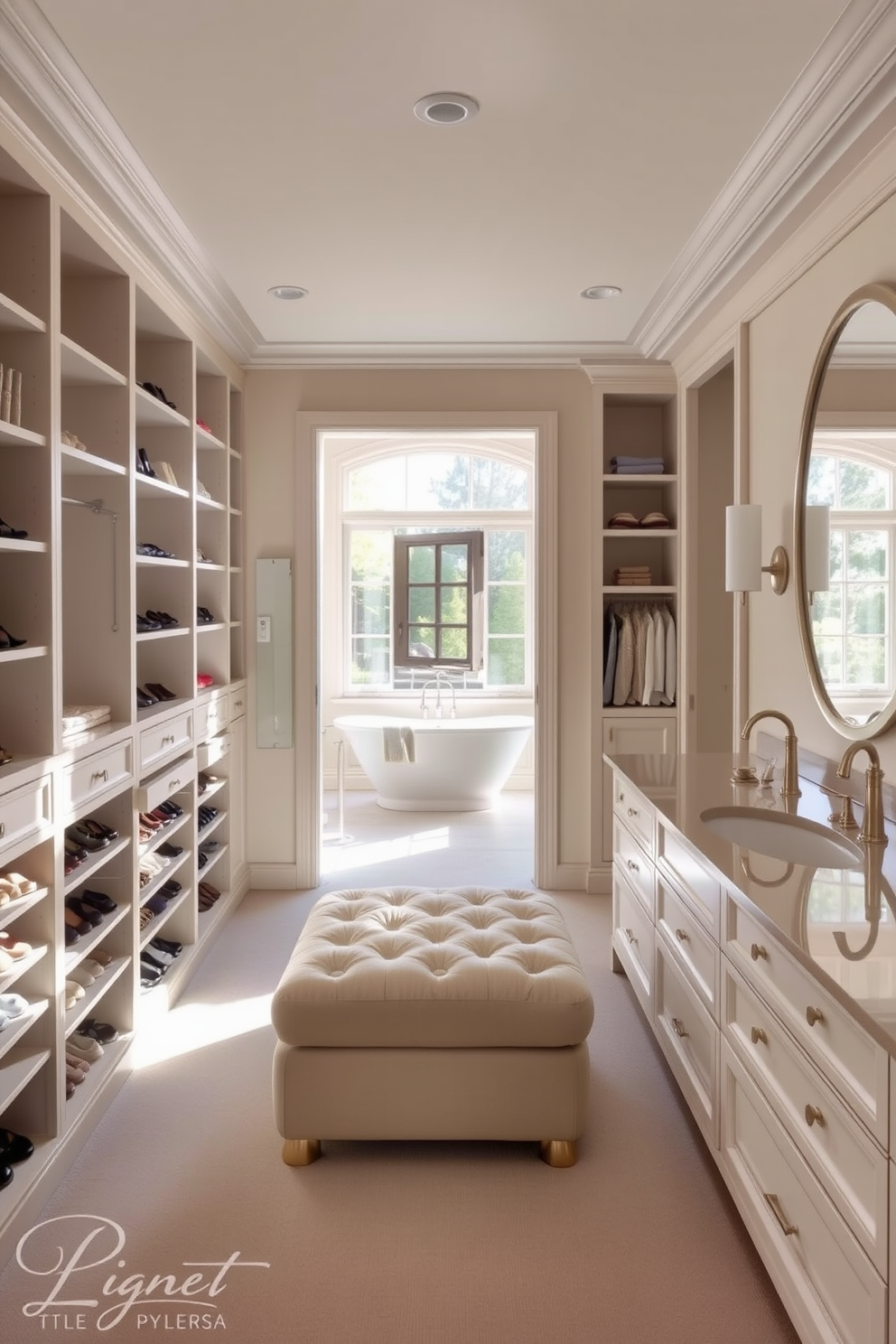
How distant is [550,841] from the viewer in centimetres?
469

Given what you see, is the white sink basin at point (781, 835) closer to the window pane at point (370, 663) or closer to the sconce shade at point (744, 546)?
the sconce shade at point (744, 546)

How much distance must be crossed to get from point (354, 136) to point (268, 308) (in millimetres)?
1520

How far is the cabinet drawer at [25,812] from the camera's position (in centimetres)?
205

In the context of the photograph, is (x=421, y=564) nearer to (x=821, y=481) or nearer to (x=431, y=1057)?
(x=821, y=481)

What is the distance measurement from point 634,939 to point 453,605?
4301mm

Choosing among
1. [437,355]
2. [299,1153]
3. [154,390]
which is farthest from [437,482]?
[299,1153]

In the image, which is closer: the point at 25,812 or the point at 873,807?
the point at 873,807

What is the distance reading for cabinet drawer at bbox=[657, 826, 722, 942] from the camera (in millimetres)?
2105

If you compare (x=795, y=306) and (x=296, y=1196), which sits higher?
(x=795, y=306)

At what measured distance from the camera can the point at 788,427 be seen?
303cm

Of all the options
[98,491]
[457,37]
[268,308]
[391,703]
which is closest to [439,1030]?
[98,491]

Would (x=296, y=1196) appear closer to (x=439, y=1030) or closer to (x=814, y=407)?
(x=439, y=1030)

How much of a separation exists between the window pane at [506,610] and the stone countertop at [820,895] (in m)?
4.78

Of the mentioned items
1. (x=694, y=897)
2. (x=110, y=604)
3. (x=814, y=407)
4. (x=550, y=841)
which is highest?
(x=814, y=407)
